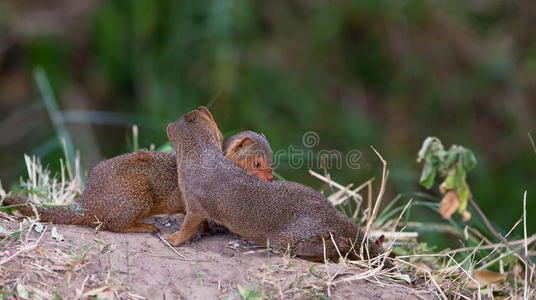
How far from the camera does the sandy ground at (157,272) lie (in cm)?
332

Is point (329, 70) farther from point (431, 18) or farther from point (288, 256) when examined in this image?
point (288, 256)

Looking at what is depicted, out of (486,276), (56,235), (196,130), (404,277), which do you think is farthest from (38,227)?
(486,276)

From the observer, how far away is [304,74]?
892cm

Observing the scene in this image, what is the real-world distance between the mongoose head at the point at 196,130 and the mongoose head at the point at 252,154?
0.11m

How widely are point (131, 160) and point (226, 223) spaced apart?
753 millimetres

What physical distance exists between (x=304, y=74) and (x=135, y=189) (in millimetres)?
5118

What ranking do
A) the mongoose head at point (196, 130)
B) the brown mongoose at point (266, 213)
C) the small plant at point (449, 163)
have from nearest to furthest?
the small plant at point (449, 163)
the brown mongoose at point (266, 213)
the mongoose head at point (196, 130)

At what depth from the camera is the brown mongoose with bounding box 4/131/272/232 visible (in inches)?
160

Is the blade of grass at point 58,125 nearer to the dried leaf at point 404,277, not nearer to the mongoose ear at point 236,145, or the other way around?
the mongoose ear at point 236,145

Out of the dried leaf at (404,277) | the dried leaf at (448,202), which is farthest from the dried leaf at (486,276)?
the dried leaf at (448,202)

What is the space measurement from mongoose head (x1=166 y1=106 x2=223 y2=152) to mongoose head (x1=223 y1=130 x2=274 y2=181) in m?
0.11

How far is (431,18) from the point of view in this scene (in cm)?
893

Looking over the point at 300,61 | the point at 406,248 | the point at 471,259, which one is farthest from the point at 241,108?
the point at 471,259

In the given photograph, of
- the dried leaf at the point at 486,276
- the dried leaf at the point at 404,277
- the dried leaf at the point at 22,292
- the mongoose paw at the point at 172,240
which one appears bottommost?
the dried leaf at the point at 486,276
